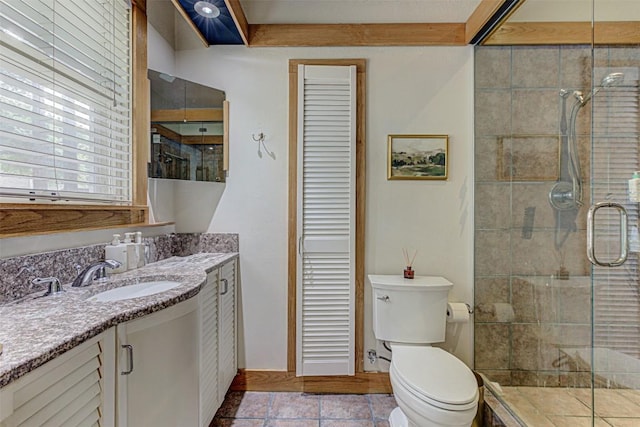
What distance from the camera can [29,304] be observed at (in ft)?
3.48

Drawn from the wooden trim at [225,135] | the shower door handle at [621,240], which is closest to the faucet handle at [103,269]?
the wooden trim at [225,135]

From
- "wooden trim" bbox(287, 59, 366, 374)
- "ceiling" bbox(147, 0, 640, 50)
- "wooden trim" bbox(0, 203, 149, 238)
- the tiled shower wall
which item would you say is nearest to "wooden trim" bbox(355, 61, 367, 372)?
"wooden trim" bbox(287, 59, 366, 374)

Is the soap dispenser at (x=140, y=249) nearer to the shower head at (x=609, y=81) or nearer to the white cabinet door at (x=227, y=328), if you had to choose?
Result: the white cabinet door at (x=227, y=328)

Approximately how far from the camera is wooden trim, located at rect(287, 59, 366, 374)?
6.94 ft

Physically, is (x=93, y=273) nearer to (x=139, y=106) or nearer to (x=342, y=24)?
(x=139, y=106)

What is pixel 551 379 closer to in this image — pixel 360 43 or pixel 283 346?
pixel 283 346

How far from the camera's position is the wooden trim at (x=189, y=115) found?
1861mm

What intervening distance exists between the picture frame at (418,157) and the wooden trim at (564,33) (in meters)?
0.70

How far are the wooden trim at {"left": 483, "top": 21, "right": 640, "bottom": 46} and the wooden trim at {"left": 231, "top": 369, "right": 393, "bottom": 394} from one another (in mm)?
2317

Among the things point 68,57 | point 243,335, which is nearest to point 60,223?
point 68,57

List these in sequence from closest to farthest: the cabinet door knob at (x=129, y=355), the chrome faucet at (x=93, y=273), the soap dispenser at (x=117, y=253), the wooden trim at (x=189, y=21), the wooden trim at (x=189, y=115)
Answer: the cabinet door knob at (x=129, y=355), the chrome faucet at (x=93, y=273), the soap dispenser at (x=117, y=253), the wooden trim at (x=189, y=21), the wooden trim at (x=189, y=115)

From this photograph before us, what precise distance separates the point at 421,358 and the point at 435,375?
15 centimetres

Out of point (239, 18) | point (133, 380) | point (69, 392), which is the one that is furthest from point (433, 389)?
point (239, 18)

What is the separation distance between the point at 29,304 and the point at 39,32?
1.02m
